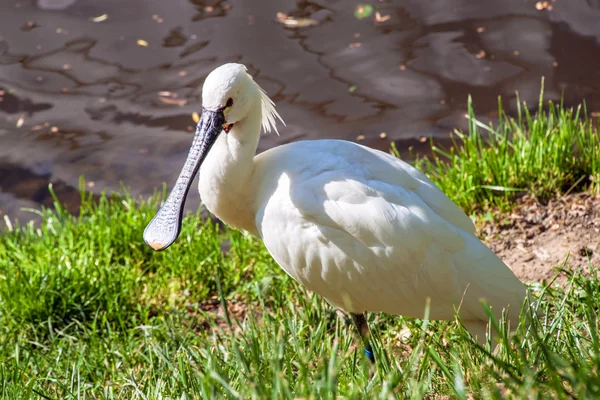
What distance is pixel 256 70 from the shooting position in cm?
802

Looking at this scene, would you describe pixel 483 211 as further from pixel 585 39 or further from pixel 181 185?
pixel 585 39

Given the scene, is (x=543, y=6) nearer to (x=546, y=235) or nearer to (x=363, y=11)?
(x=363, y=11)

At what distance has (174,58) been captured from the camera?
8375 mm

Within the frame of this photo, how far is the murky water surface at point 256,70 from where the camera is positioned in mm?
7207

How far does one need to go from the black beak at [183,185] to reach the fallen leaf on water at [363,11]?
5.09 meters

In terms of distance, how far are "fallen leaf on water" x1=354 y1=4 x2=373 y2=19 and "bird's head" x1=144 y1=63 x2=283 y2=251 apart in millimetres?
4858

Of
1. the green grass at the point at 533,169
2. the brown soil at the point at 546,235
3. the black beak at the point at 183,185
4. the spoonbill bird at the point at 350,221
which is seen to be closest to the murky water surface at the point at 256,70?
the green grass at the point at 533,169

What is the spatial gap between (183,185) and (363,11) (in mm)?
5218

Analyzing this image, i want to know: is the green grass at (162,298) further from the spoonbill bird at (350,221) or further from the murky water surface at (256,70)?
the murky water surface at (256,70)

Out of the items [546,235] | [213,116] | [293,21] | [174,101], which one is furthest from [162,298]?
[293,21]

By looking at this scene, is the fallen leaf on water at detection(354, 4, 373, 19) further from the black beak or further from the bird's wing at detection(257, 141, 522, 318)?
the bird's wing at detection(257, 141, 522, 318)

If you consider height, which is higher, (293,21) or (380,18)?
(380,18)

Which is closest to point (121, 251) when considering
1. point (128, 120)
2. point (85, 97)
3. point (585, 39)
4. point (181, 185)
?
point (181, 185)

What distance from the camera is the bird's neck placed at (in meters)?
3.87
